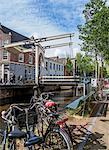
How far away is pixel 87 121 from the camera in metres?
8.84

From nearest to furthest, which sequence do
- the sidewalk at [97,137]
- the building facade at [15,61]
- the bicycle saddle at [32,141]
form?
the bicycle saddle at [32,141] < the sidewalk at [97,137] < the building facade at [15,61]

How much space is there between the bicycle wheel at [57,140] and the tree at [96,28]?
46.5 feet

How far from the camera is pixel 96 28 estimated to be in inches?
733

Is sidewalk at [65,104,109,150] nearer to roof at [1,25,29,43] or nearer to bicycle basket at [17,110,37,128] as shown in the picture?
bicycle basket at [17,110,37,128]

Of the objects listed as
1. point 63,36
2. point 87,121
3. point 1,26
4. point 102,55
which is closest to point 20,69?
point 1,26

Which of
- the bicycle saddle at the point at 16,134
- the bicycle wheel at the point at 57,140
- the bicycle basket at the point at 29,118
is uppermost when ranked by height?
the bicycle basket at the point at 29,118

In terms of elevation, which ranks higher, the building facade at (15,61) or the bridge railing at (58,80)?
the building facade at (15,61)

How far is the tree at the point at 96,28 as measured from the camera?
18.2 metres

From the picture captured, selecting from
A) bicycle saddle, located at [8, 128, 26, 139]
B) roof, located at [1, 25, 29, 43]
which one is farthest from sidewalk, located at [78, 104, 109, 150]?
roof, located at [1, 25, 29, 43]

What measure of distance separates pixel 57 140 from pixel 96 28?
1462 centimetres

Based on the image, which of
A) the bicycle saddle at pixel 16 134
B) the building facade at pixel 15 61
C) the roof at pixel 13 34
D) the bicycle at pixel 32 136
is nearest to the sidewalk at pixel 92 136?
the bicycle at pixel 32 136

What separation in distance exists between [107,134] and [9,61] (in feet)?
131

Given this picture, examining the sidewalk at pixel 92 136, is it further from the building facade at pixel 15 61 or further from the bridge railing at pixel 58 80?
the building facade at pixel 15 61

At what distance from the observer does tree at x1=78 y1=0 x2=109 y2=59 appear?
18.2m
